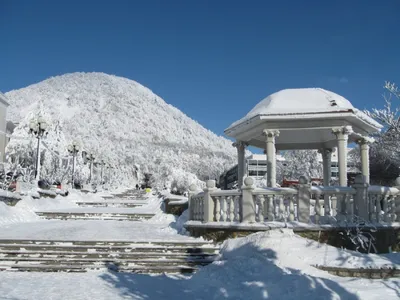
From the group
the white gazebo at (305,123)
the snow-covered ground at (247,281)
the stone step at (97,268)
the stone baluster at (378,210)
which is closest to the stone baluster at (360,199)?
the stone baluster at (378,210)

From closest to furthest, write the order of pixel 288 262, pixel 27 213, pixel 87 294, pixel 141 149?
pixel 87 294
pixel 288 262
pixel 27 213
pixel 141 149

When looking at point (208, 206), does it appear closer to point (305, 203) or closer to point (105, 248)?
point (305, 203)

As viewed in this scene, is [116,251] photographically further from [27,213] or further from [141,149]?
[141,149]

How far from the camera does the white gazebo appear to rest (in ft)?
42.0

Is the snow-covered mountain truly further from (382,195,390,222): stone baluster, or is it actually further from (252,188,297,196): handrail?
(382,195,390,222): stone baluster

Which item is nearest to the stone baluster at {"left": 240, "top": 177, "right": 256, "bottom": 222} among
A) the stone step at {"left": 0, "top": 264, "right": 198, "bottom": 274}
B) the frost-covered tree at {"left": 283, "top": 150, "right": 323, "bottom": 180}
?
the stone step at {"left": 0, "top": 264, "right": 198, "bottom": 274}

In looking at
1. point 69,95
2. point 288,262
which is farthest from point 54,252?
point 69,95

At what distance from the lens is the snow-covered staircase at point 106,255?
27.6 feet

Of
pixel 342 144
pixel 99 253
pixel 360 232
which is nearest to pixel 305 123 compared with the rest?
pixel 342 144

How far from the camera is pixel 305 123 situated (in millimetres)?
12977

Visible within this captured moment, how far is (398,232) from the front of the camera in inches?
401

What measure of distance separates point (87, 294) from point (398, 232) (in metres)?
7.57

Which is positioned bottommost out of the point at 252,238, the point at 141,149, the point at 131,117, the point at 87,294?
the point at 87,294

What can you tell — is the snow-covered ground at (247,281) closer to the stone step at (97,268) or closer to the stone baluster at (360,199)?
the stone step at (97,268)
